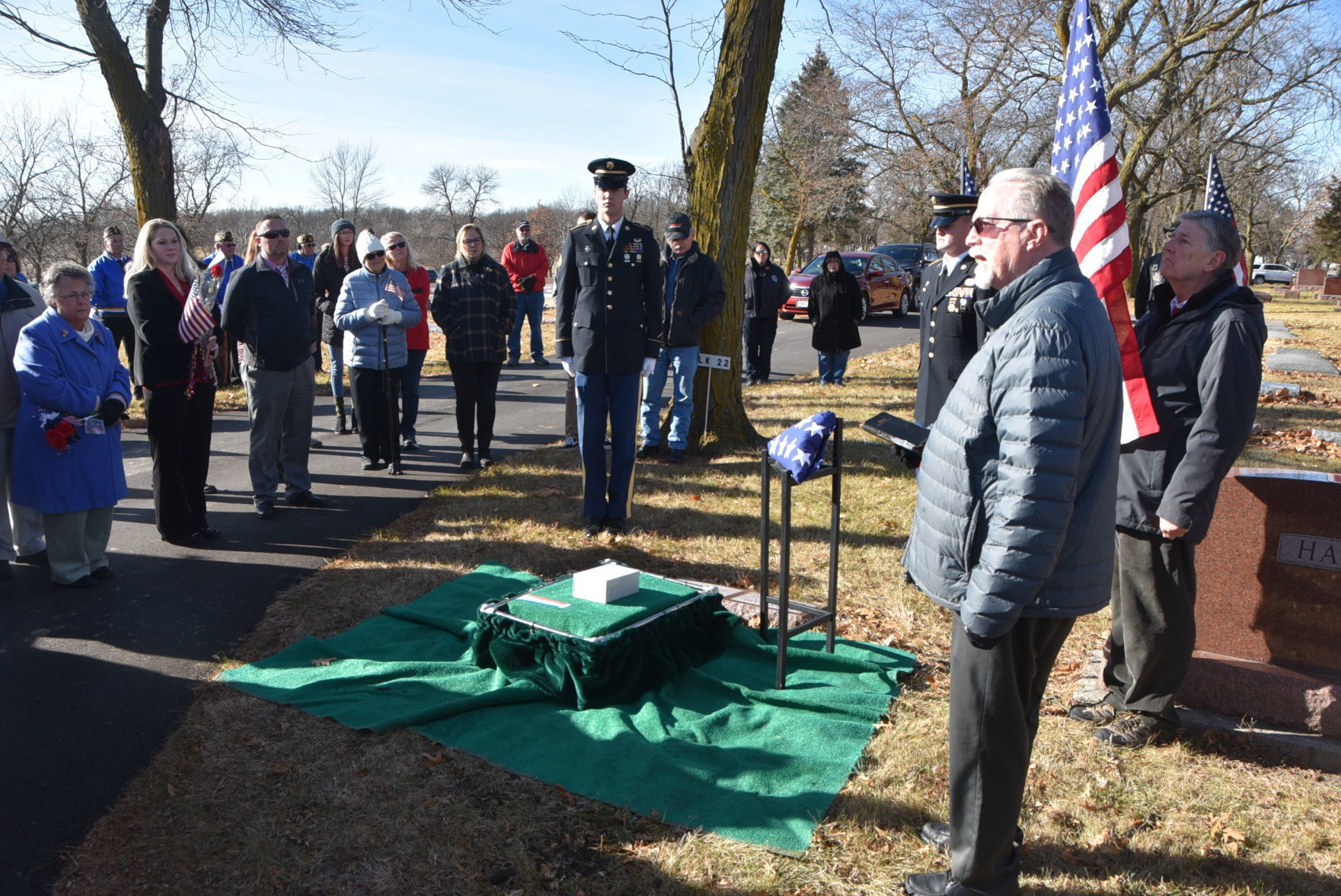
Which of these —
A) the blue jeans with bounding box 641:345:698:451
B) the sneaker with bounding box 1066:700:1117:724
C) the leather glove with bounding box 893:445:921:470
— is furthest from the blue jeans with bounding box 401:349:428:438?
the sneaker with bounding box 1066:700:1117:724

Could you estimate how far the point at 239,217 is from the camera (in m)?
59.9

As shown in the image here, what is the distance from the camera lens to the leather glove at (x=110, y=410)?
18.1 ft

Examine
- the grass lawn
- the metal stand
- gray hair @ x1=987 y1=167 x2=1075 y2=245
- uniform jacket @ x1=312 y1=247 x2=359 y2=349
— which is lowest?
the grass lawn

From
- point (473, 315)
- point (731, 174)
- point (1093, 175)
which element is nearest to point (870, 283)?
point (731, 174)

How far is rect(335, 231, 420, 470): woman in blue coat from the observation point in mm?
8102

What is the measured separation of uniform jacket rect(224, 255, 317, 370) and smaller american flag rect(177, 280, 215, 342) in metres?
0.49

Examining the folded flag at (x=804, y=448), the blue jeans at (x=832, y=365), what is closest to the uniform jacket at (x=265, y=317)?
the folded flag at (x=804, y=448)

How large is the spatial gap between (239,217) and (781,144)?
40509 millimetres

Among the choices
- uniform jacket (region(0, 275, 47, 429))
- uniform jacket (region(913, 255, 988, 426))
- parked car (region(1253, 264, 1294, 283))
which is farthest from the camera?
parked car (region(1253, 264, 1294, 283))

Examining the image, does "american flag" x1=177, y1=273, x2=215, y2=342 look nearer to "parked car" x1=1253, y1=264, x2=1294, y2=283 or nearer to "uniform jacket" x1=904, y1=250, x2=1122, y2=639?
"uniform jacket" x1=904, y1=250, x2=1122, y2=639

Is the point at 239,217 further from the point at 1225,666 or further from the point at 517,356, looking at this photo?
the point at 1225,666

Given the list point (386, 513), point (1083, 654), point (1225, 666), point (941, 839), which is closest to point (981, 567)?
point (941, 839)

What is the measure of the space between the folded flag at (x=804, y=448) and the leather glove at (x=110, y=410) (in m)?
4.08

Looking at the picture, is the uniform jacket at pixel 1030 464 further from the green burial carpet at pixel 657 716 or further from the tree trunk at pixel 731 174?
the tree trunk at pixel 731 174
